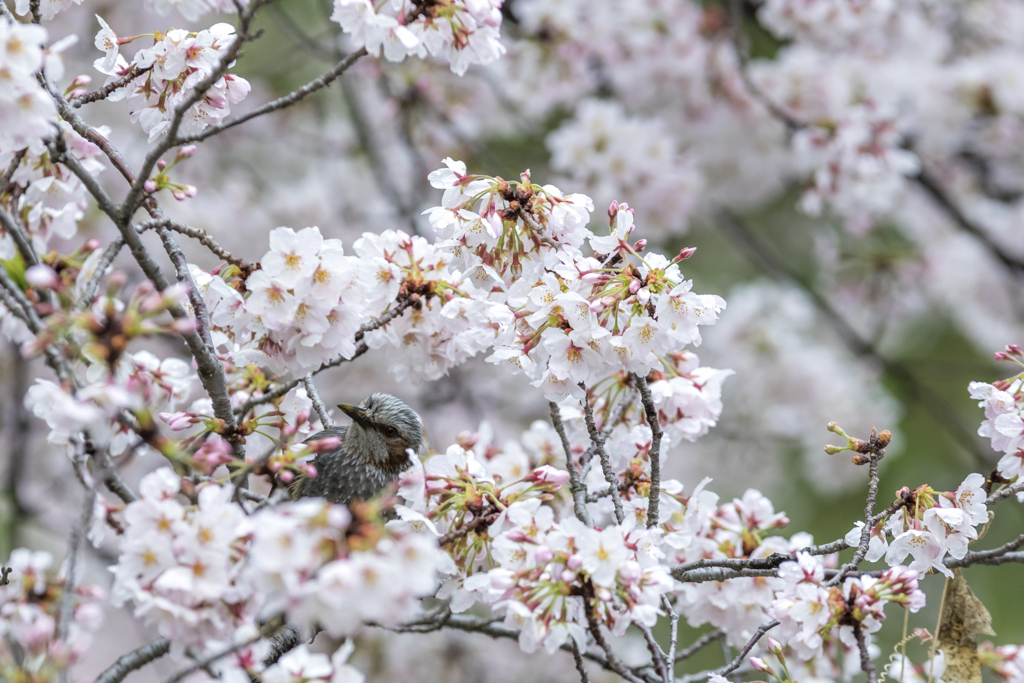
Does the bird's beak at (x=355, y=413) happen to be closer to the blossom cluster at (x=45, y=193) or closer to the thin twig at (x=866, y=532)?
the blossom cluster at (x=45, y=193)

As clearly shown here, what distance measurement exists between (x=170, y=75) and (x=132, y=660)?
129cm

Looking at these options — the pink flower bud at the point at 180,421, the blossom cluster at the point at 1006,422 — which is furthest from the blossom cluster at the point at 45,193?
the blossom cluster at the point at 1006,422

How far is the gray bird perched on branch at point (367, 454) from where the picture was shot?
2.66 m

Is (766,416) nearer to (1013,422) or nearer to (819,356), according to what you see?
(819,356)

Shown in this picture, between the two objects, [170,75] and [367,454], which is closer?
[170,75]

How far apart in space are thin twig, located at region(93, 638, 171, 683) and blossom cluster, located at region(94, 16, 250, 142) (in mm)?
1127

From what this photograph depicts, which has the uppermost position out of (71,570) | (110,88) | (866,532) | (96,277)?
(110,88)

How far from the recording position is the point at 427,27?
185cm

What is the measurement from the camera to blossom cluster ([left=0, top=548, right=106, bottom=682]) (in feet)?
4.17

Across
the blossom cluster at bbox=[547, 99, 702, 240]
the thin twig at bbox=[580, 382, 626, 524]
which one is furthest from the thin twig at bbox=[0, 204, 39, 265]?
the blossom cluster at bbox=[547, 99, 702, 240]

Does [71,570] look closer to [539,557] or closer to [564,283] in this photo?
[539,557]

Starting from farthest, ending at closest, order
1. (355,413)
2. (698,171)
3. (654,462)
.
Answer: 1. (698,171)
2. (355,413)
3. (654,462)

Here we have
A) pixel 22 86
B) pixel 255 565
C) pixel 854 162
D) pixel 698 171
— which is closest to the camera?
pixel 255 565

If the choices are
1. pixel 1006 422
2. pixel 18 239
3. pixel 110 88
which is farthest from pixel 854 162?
pixel 18 239
